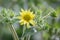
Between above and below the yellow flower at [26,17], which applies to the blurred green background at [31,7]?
below

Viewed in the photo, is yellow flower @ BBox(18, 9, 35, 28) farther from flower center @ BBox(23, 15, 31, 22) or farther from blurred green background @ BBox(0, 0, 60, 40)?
blurred green background @ BBox(0, 0, 60, 40)

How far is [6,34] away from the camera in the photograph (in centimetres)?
118

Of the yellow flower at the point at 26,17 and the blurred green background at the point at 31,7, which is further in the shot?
the blurred green background at the point at 31,7

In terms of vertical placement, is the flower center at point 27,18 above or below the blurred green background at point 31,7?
above

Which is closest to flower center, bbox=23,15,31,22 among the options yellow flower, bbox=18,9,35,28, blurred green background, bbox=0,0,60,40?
yellow flower, bbox=18,9,35,28

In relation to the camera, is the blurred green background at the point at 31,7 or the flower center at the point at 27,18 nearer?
the flower center at the point at 27,18

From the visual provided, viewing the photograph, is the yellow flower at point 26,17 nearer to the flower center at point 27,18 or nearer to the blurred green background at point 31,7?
the flower center at point 27,18

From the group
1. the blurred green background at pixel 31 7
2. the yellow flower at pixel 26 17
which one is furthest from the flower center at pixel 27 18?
the blurred green background at pixel 31 7

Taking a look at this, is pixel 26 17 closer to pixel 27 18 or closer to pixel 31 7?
pixel 27 18

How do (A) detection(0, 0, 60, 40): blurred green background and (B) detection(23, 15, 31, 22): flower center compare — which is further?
(A) detection(0, 0, 60, 40): blurred green background

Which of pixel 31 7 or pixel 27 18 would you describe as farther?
pixel 31 7

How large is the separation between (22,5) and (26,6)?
0.16 feet

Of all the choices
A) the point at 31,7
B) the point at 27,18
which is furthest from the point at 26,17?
the point at 31,7

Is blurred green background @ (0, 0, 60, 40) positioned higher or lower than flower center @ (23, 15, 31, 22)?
lower
